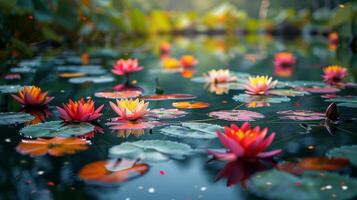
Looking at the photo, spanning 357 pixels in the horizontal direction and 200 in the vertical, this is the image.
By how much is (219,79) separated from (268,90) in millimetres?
471

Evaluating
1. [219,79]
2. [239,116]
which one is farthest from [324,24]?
[239,116]

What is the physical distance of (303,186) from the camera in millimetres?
921

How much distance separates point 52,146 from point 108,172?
0.89ft

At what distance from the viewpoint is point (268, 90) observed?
2.15 metres

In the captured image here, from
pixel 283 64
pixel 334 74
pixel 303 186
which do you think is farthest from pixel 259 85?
pixel 283 64

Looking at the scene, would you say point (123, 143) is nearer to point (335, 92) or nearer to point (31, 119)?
point (31, 119)

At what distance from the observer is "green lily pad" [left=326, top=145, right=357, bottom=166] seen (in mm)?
1114

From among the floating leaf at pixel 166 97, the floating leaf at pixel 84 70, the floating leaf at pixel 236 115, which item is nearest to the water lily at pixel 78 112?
the floating leaf at pixel 236 115

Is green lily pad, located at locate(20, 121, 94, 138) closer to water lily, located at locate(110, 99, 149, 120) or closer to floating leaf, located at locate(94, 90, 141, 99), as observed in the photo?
water lily, located at locate(110, 99, 149, 120)

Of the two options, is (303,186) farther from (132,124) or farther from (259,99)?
(259,99)

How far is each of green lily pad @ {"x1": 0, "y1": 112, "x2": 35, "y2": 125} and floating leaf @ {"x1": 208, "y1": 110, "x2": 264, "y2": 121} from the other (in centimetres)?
68

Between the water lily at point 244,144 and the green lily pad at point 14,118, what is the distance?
31.0 inches

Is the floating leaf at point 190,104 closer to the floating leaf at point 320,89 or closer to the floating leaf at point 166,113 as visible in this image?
the floating leaf at point 166,113

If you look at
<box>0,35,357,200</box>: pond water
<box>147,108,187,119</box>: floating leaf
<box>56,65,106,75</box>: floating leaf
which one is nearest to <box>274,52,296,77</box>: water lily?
<box>0,35,357,200</box>: pond water
